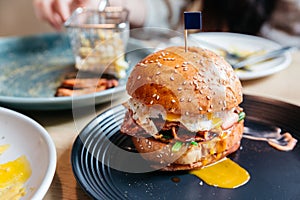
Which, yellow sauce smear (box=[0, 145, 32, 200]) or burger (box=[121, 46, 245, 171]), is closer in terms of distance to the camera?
yellow sauce smear (box=[0, 145, 32, 200])

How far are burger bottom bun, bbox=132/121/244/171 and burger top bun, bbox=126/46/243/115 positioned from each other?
89 mm

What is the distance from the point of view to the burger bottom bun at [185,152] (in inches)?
41.5

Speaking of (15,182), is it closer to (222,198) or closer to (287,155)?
(222,198)

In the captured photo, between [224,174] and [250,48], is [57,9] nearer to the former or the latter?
[250,48]

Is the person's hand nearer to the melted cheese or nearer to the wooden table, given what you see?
the wooden table

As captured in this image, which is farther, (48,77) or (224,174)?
(48,77)

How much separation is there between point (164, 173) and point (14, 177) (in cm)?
37

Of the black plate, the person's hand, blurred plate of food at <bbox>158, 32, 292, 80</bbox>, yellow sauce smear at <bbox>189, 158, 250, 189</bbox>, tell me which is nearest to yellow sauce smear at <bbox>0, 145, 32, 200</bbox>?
the black plate

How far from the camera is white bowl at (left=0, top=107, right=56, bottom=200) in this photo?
0.90 meters

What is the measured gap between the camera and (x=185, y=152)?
1054 millimetres

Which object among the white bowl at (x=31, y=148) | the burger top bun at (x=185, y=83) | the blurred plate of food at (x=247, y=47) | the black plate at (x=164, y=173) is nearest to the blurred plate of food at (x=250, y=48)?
the blurred plate of food at (x=247, y=47)

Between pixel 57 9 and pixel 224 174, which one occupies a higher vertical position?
pixel 57 9

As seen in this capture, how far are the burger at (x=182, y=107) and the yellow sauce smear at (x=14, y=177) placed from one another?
0.97 feet

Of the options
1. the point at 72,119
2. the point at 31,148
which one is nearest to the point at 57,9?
the point at 72,119
